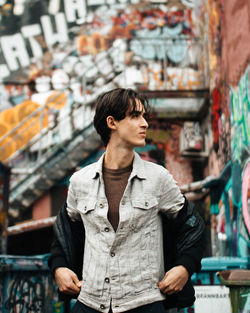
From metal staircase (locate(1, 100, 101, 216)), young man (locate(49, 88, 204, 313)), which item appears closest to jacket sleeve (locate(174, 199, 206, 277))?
young man (locate(49, 88, 204, 313))

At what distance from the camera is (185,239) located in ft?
6.53

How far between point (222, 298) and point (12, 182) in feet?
24.4

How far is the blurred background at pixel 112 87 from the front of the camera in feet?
18.4

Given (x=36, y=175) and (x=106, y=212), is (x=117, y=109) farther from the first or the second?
(x=36, y=175)

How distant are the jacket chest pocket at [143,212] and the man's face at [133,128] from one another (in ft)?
0.98

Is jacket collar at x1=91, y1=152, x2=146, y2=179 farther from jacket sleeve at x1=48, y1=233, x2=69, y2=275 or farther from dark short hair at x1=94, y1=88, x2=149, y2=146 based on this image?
jacket sleeve at x1=48, y1=233, x2=69, y2=275

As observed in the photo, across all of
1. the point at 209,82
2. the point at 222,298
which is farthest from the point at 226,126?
the point at 222,298

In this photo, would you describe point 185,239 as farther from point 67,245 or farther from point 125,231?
point 67,245

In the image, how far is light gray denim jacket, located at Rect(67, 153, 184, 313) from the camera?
187 cm

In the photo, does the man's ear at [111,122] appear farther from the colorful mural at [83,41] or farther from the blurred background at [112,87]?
the colorful mural at [83,41]

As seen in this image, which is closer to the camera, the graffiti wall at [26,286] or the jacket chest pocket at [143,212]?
the jacket chest pocket at [143,212]

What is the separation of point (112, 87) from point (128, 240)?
8.29 m

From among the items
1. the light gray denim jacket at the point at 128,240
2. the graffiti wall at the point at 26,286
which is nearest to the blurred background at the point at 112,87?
the graffiti wall at the point at 26,286

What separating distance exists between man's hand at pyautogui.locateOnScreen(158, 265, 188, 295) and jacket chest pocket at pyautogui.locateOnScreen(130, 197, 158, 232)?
0.80 feet
